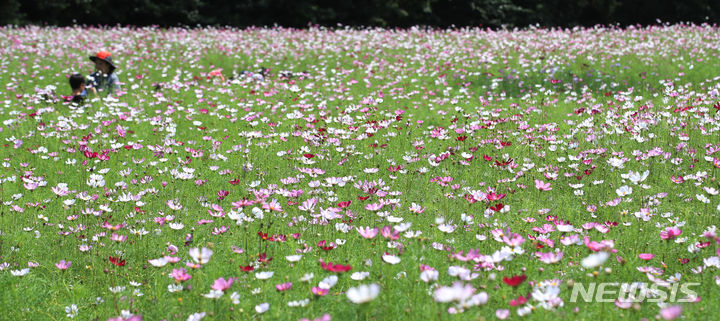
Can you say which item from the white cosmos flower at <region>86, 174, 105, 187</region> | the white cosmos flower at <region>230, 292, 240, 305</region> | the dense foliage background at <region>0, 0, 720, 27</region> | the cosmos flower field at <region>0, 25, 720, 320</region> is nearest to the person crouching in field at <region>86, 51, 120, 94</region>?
the cosmos flower field at <region>0, 25, 720, 320</region>

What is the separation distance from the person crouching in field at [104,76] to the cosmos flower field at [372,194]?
24.8 inches

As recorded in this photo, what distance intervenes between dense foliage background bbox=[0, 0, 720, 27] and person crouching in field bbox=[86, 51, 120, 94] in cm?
1348

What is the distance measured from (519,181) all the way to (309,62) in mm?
7928

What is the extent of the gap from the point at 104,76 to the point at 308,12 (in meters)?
14.1

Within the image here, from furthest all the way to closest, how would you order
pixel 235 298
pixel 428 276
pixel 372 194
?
pixel 372 194
pixel 235 298
pixel 428 276

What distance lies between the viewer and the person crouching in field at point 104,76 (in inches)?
371

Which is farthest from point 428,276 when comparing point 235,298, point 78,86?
point 78,86

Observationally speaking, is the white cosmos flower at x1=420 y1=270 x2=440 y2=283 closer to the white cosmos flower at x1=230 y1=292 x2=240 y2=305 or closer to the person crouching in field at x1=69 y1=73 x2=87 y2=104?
the white cosmos flower at x1=230 y1=292 x2=240 y2=305

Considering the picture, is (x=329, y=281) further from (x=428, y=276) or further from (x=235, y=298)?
(x=235, y=298)

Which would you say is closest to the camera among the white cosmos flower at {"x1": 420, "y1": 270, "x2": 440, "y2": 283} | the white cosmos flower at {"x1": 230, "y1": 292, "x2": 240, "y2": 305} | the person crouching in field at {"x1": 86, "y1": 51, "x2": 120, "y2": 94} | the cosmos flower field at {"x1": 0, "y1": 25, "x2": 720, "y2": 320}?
the white cosmos flower at {"x1": 420, "y1": 270, "x2": 440, "y2": 283}

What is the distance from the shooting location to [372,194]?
4211 millimetres

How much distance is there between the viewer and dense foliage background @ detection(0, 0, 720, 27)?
22.5m

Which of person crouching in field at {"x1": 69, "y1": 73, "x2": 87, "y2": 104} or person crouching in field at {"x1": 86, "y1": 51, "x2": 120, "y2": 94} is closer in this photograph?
person crouching in field at {"x1": 69, "y1": 73, "x2": 87, "y2": 104}

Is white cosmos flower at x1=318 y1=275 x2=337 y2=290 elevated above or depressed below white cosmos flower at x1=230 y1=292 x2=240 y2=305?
above
